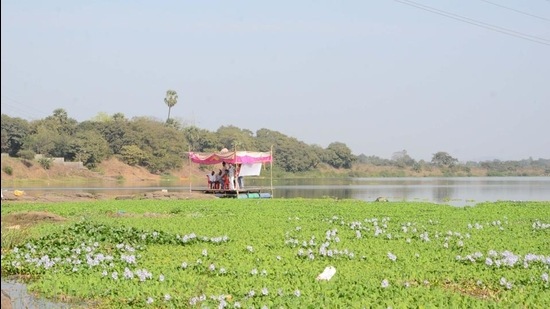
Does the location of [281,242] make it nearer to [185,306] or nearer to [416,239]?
[416,239]

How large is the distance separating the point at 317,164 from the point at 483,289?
8741 centimetres

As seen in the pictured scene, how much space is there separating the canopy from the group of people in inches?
12.5

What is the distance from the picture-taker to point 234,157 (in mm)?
30828

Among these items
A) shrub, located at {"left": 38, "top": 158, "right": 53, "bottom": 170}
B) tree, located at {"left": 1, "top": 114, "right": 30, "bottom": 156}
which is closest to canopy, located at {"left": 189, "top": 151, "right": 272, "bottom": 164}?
shrub, located at {"left": 38, "top": 158, "right": 53, "bottom": 170}

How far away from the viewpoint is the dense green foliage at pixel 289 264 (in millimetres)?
7426

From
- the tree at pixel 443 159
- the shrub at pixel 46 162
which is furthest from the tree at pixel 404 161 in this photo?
the shrub at pixel 46 162

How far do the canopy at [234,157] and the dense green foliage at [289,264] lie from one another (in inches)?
613

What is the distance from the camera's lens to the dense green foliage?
7.43 m

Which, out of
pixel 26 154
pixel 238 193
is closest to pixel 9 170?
pixel 26 154

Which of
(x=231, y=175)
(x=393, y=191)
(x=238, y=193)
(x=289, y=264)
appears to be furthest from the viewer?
(x=393, y=191)

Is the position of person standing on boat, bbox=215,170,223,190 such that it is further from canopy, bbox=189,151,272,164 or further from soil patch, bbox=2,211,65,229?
soil patch, bbox=2,211,65,229

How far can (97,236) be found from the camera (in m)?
11.4

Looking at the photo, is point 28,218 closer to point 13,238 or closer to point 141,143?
point 13,238

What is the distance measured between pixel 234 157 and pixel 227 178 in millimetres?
1502
